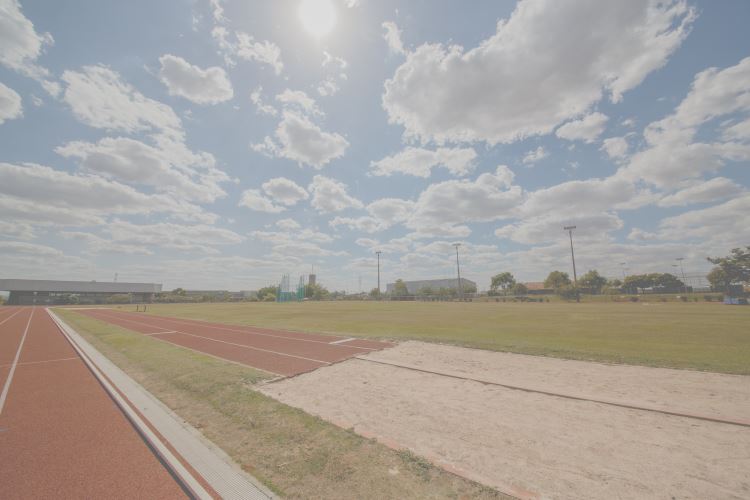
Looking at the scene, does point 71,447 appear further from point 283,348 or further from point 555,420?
point 555,420

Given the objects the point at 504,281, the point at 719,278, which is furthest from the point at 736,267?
the point at 504,281

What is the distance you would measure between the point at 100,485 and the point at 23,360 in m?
14.0

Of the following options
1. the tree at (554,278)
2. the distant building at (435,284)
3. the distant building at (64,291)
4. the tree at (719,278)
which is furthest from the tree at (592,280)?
the distant building at (64,291)

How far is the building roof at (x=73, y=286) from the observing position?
79.8m

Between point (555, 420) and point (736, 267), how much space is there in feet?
286

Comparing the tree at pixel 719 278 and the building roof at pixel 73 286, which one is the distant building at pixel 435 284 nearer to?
the tree at pixel 719 278

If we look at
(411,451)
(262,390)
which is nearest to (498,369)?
(411,451)

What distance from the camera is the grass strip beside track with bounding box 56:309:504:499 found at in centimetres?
371

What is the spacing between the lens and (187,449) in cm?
478

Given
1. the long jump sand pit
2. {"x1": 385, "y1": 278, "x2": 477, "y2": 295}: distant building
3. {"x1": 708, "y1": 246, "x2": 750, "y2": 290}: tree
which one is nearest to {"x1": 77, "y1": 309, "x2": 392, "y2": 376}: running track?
the long jump sand pit

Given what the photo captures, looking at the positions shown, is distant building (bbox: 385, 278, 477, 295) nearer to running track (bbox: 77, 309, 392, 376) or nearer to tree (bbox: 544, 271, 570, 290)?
tree (bbox: 544, 271, 570, 290)

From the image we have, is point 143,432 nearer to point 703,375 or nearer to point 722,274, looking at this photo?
point 703,375

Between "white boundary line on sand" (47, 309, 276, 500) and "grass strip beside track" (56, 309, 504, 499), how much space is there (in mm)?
155

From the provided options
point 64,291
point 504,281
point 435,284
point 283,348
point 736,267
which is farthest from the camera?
point 435,284
